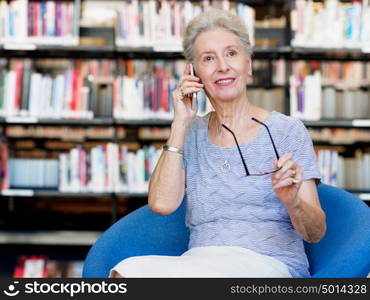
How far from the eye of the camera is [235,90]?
2148 mm

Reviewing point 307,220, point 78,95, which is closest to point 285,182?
point 307,220

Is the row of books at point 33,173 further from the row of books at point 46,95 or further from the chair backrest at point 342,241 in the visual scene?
the chair backrest at point 342,241

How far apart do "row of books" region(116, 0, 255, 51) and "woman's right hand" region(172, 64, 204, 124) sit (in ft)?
7.70

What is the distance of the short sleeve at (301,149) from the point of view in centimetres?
198

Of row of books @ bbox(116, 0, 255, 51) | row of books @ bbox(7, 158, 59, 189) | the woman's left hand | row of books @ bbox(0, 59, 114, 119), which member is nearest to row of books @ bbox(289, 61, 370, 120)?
row of books @ bbox(116, 0, 255, 51)

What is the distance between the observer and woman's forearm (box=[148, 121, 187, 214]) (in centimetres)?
213

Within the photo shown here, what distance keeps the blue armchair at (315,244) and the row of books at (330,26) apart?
2336 millimetres

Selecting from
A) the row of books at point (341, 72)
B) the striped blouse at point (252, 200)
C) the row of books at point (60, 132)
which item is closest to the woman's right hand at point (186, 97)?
the striped blouse at point (252, 200)

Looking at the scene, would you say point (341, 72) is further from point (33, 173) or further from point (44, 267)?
point (44, 267)

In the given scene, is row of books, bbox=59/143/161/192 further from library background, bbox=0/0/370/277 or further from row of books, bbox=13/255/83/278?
row of books, bbox=13/255/83/278

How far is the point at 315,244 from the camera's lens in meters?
2.24

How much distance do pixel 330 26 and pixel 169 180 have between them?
275 cm

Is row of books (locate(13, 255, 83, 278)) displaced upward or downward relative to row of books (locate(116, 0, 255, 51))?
downward

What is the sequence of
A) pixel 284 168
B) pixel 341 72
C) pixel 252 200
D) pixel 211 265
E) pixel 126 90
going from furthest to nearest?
1. pixel 341 72
2. pixel 126 90
3. pixel 252 200
4. pixel 211 265
5. pixel 284 168
